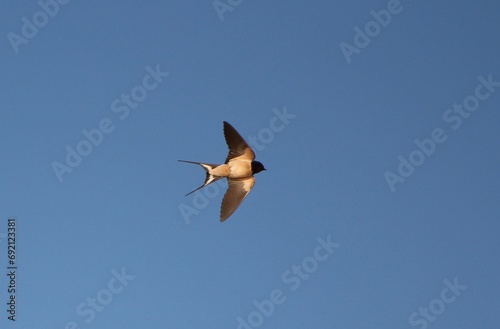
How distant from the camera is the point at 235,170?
14805mm

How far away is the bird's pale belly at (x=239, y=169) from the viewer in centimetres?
1480

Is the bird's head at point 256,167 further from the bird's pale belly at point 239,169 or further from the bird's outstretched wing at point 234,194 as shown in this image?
the bird's outstretched wing at point 234,194

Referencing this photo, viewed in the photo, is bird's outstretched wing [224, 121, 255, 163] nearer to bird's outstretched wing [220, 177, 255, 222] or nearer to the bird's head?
the bird's head

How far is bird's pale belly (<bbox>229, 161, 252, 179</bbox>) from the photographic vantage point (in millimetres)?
14805

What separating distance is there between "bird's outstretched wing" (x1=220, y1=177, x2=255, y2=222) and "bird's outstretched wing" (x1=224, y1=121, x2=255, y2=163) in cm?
43

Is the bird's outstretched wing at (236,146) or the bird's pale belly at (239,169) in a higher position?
the bird's outstretched wing at (236,146)

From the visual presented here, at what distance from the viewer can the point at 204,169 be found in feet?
48.2

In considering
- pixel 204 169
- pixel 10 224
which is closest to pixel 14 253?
pixel 10 224

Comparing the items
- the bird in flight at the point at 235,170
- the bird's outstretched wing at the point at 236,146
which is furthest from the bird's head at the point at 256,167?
the bird's outstretched wing at the point at 236,146

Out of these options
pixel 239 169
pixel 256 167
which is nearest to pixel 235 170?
pixel 239 169

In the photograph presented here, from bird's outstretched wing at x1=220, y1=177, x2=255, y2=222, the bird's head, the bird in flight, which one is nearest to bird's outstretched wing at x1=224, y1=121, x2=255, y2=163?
the bird in flight

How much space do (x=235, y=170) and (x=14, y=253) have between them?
5093 mm

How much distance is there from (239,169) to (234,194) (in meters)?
0.47

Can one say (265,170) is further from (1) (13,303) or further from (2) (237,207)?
(1) (13,303)
